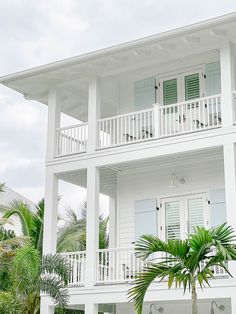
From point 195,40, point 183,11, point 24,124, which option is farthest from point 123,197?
point 24,124

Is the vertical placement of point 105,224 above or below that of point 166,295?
above

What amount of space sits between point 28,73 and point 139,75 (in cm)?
317

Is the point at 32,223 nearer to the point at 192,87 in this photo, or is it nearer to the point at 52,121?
the point at 52,121

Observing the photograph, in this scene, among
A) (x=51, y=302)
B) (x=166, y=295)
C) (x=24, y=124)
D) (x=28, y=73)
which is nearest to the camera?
(x=166, y=295)

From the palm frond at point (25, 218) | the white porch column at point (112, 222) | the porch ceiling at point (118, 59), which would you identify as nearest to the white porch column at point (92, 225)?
the white porch column at point (112, 222)

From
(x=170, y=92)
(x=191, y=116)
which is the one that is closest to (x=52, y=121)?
(x=170, y=92)

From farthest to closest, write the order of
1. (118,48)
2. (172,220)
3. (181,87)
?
(181,87) < (172,220) < (118,48)

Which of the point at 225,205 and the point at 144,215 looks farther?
the point at 144,215

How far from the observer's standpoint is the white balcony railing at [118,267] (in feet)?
52.0

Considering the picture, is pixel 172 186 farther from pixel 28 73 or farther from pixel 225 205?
pixel 28 73

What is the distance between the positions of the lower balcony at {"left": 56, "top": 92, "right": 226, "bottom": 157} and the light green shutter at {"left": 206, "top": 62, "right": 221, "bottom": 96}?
0.26 m

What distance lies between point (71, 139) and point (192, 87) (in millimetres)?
3583

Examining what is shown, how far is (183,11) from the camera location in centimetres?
2153

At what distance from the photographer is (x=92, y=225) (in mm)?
16438
